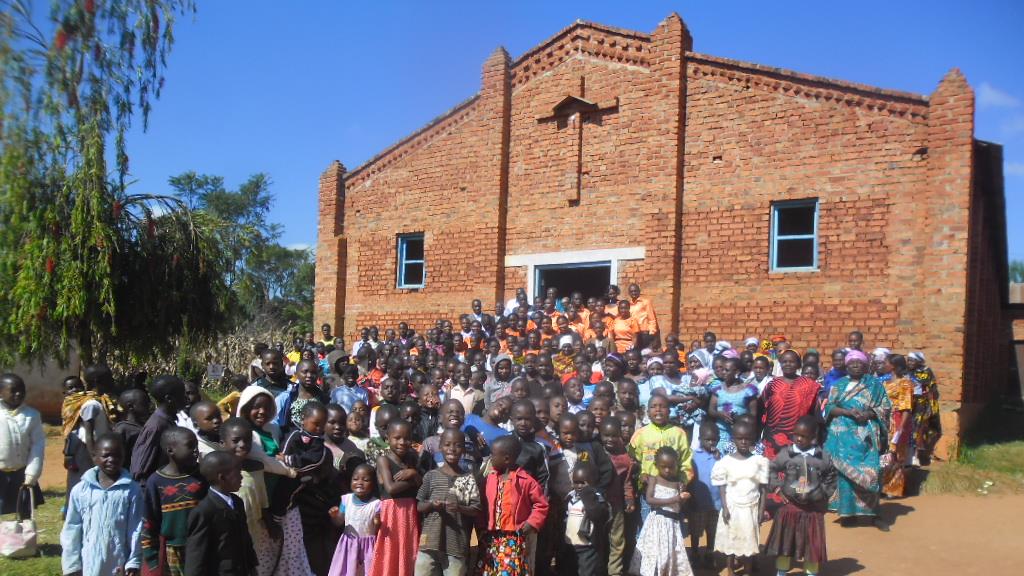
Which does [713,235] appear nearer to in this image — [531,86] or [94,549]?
[531,86]

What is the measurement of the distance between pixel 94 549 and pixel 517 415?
260 cm

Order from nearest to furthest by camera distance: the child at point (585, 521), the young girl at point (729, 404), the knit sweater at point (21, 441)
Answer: the child at point (585, 521) → the knit sweater at point (21, 441) → the young girl at point (729, 404)

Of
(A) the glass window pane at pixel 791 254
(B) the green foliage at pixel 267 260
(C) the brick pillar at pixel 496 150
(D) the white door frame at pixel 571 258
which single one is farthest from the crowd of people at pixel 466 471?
(B) the green foliage at pixel 267 260

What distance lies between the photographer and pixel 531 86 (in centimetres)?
1348

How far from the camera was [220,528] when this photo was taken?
3.83 metres

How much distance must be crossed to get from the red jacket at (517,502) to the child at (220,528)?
4.87ft

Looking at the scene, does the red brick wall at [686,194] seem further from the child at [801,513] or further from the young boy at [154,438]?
the young boy at [154,438]

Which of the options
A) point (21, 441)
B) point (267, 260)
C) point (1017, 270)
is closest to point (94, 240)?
point (21, 441)

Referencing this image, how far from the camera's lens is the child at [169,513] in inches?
151

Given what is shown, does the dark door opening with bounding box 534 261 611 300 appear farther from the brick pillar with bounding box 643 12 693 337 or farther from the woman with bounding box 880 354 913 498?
the woman with bounding box 880 354 913 498

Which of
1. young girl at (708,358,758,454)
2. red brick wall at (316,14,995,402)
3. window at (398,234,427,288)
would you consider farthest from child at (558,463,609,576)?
window at (398,234,427,288)

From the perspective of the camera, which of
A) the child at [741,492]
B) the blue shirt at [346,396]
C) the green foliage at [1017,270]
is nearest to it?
the child at [741,492]

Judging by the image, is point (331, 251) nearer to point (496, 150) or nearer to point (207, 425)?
point (496, 150)

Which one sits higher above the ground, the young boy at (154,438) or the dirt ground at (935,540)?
the young boy at (154,438)
